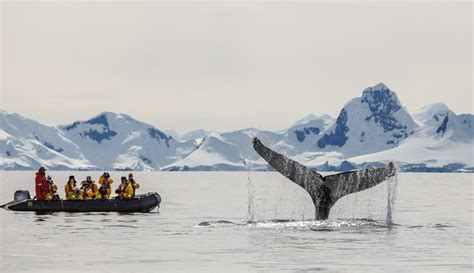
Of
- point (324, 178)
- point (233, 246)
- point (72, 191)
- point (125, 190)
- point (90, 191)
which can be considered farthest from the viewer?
point (72, 191)

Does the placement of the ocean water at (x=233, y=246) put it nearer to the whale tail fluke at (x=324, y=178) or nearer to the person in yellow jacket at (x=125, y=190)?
the whale tail fluke at (x=324, y=178)

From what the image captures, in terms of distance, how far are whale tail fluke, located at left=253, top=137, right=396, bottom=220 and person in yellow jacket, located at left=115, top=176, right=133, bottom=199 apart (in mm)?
14444

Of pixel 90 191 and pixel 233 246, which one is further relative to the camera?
pixel 90 191

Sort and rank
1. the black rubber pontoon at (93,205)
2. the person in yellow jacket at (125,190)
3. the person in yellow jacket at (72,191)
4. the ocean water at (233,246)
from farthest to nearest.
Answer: the person in yellow jacket at (72,191), the person in yellow jacket at (125,190), the black rubber pontoon at (93,205), the ocean water at (233,246)

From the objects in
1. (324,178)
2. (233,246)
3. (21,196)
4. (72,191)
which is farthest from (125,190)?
(233,246)

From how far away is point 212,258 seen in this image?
71.7 ft

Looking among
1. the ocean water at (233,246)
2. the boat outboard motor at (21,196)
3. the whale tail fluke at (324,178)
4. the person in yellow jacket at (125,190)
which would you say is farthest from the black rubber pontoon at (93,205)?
the whale tail fluke at (324,178)

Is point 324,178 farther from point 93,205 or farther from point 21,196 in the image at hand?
point 21,196

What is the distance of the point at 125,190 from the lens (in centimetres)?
4025

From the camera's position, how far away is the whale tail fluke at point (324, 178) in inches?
976

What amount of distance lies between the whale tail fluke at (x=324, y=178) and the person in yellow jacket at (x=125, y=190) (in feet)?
47.4

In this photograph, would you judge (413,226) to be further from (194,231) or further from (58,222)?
(58,222)

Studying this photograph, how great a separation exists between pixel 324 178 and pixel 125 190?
16.2m

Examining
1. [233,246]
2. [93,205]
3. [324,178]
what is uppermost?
[324,178]
